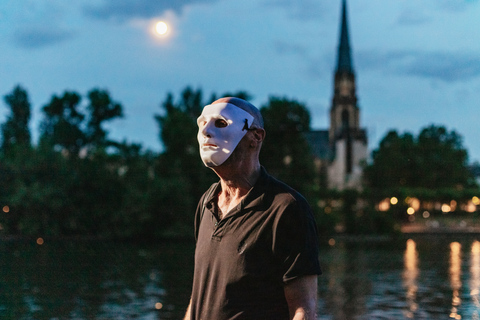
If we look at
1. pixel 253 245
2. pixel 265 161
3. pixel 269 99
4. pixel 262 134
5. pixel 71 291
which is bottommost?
pixel 71 291

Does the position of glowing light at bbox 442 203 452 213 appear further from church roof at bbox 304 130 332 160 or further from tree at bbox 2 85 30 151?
tree at bbox 2 85 30 151

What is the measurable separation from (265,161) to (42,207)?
58.2 feet

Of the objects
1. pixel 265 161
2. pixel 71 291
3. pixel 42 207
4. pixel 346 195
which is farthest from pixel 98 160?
pixel 71 291

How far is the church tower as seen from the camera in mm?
98000

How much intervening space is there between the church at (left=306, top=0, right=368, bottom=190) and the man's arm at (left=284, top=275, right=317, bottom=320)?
8942 cm

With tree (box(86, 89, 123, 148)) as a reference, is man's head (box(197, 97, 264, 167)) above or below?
below

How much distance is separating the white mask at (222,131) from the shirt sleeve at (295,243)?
1.03 feet

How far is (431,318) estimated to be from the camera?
13.3 metres

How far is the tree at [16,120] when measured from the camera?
73.6m

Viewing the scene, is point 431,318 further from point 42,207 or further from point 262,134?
point 42,207

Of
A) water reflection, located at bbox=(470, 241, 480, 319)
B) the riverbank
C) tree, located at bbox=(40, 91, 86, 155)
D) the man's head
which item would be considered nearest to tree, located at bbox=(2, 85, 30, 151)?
tree, located at bbox=(40, 91, 86, 155)

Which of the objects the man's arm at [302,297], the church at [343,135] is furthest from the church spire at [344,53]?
the man's arm at [302,297]

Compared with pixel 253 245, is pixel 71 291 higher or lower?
lower

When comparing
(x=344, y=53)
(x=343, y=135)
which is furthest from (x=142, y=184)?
(x=344, y=53)
